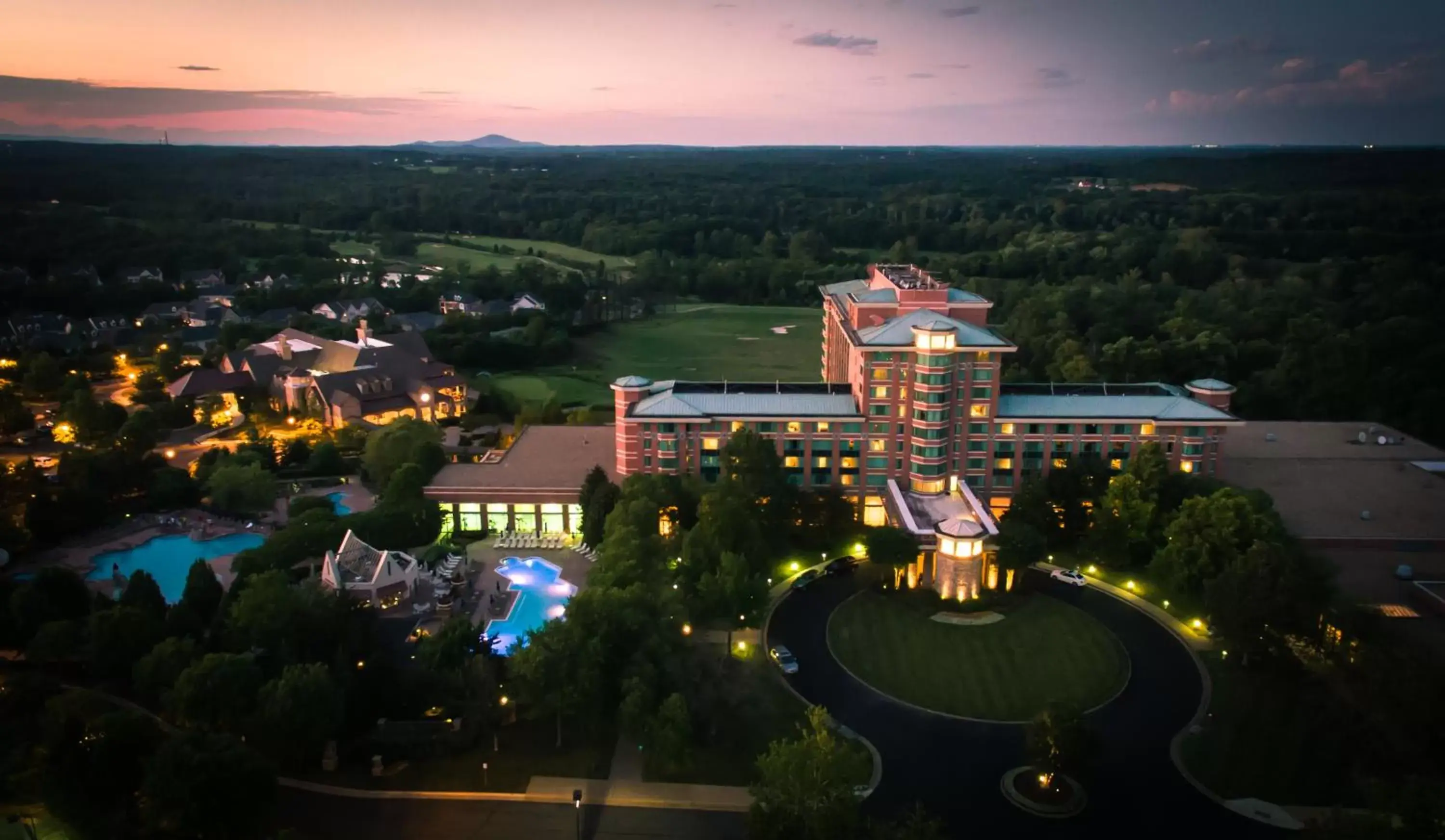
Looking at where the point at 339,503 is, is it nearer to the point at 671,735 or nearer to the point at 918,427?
the point at 671,735

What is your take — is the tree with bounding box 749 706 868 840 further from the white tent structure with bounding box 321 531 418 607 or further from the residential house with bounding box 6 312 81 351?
the residential house with bounding box 6 312 81 351

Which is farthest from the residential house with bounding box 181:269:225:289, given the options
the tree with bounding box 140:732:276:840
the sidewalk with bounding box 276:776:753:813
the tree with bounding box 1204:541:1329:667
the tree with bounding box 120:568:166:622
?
the tree with bounding box 1204:541:1329:667

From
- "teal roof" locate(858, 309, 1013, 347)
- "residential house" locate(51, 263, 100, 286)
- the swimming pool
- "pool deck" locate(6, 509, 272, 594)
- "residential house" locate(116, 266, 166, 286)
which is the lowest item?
the swimming pool

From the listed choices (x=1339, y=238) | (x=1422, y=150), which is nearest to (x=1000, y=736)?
(x=1422, y=150)

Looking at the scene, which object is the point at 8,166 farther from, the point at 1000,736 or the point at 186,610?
the point at 1000,736

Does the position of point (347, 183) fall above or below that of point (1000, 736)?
above

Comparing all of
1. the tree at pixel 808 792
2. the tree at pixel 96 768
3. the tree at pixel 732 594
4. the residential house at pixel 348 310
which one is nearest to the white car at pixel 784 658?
the tree at pixel 732 594
